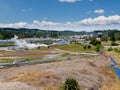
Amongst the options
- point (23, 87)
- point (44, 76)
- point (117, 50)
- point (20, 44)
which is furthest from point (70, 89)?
point (20, 44)

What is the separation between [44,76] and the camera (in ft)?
186

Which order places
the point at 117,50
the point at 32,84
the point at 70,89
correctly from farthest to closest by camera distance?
the point at 117,50
the point at 32,84
the point at 70,89

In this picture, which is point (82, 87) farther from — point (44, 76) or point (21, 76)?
point (21, 76)

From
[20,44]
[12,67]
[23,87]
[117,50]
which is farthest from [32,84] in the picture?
[20,44]

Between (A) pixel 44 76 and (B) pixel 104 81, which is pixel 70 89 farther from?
(B) pixel 104 81

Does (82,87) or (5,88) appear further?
(82,87)

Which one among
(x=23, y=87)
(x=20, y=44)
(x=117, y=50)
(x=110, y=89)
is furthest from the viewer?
(x=20, y=44)

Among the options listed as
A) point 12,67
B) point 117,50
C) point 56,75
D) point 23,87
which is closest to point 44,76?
point 56,75

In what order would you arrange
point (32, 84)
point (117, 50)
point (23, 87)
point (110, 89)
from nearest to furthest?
point (23, 87) → point (32, 84) → point (110, 89) → point (117, 50)

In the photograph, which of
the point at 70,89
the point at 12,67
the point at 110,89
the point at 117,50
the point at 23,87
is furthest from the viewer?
the point at 117,50

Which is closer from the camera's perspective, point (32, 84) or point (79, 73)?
point (32, 84)

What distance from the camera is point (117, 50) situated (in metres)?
153

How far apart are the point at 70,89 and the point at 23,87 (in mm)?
7867

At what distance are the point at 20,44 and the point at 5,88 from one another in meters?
147
